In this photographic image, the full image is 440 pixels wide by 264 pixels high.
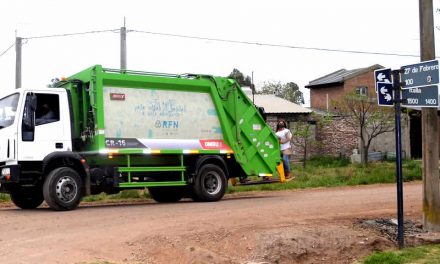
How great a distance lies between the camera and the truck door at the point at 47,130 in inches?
454

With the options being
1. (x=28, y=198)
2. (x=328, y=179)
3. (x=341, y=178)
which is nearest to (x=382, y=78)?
(x=28, y=198)

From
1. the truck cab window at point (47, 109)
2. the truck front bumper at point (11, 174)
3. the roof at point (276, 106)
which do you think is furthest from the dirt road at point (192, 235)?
the roof at point (276, 106)

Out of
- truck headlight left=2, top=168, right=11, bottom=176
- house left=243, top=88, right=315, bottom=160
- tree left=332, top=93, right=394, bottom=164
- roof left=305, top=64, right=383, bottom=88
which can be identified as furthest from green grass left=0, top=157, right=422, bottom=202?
roof left=305, top=64, right=383, bottom=88

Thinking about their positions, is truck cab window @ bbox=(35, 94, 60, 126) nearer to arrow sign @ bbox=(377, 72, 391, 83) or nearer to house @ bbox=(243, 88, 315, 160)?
arrow sign @ bbox=(377, 72, 391, 83)

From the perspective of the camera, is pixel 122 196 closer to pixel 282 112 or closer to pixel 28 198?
pixel 28 198

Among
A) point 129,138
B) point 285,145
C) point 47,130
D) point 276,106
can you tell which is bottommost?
point 285,145

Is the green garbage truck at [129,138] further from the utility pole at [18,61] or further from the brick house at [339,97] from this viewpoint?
the brick house at [339,97]

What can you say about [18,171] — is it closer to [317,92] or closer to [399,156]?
[399,156]

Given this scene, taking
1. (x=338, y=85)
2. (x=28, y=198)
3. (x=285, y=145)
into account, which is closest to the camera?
(x=28, y=198)

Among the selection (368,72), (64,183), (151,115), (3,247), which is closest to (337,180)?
(151,115)

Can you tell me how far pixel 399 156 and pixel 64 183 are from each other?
6.58 metres

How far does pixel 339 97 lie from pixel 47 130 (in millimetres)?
29193

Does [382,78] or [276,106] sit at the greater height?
[276,106]

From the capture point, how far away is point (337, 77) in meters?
46.9
